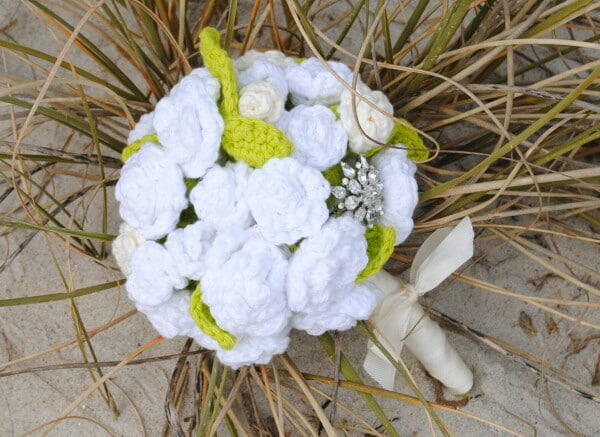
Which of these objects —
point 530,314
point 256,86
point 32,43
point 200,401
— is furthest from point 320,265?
point 32,43

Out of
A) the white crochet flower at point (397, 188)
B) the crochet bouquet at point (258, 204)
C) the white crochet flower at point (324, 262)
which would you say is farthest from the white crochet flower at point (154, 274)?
the white crochet flower at point (397, 188)

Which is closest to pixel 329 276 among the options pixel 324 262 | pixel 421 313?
pixel 324 262

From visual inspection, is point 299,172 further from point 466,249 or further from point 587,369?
point 587,369

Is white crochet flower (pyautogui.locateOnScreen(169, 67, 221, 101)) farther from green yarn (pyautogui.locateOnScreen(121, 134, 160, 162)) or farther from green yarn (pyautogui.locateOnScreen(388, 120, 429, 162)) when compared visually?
green yarn (pyautogui.locateOnScreen(388, 120, 429, 162))

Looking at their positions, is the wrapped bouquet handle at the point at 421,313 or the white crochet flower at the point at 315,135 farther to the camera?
the wrapped bouquet handle at the point at 421,313

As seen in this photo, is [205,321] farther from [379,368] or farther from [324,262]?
[379,368]

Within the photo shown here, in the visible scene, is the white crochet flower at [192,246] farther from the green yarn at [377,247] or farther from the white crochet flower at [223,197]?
the green yarn at [377,247]
